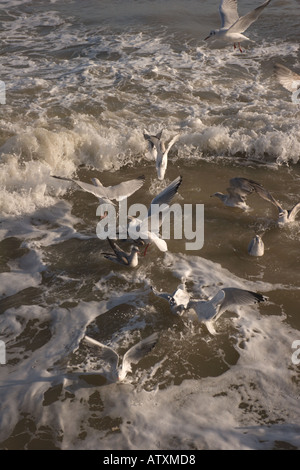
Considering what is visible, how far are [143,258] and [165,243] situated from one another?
341mm

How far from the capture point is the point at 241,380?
4.62 m

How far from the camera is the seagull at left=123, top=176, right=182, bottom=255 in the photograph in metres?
6.16

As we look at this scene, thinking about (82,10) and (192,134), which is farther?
(82,10)

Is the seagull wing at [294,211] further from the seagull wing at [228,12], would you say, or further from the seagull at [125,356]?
the seagull wing at [228,12]

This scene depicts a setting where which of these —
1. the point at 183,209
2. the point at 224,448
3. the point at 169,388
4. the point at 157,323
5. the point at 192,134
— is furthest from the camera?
the point at 192,134

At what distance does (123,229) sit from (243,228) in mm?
1681

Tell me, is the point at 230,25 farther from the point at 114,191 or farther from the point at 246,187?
the point at 114,191

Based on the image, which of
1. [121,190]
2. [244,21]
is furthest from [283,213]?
[244,21]

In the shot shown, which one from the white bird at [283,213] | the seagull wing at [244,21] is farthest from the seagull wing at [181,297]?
the seagull wing at [244,21]

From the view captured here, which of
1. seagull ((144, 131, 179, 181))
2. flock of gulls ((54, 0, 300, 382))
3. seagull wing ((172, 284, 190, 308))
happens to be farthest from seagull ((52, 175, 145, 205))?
seagull wing ((172, 284, 190, 308))

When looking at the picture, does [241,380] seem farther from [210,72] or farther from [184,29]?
[184,29]

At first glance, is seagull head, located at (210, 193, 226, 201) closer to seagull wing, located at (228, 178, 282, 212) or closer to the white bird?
seagull wing, located at (228, 178, 282, 212)

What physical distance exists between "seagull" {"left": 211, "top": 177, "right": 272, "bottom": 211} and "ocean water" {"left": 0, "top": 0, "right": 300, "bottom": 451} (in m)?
0.15

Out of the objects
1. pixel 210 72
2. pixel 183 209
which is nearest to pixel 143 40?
pixel 210 72
